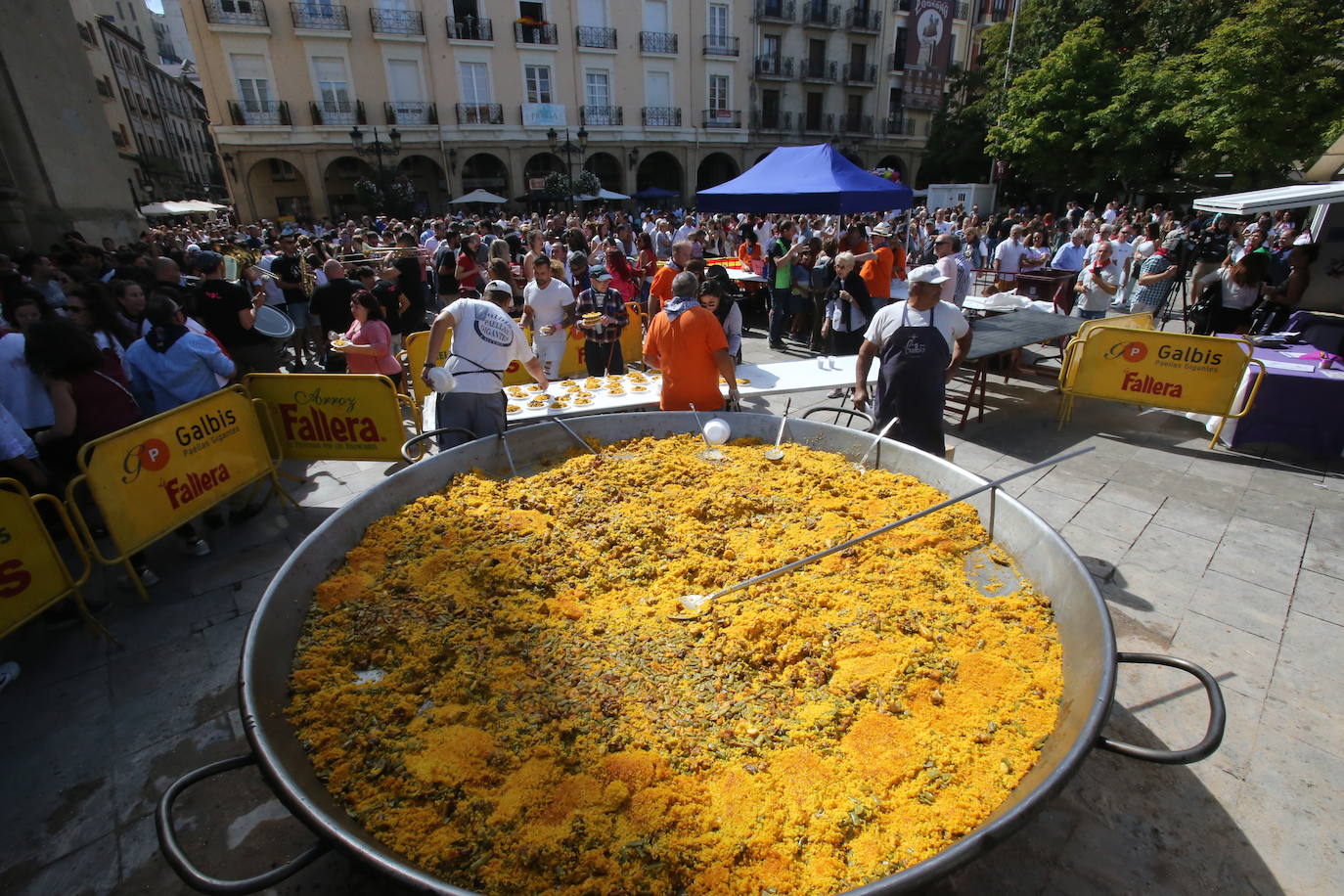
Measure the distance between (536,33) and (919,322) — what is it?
1312 inches

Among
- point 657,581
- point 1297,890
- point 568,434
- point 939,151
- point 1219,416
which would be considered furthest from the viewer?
point 939,151

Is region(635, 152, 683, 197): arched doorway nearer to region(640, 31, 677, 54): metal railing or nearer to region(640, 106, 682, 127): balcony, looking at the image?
region(640, 106, 682, 127): balcony

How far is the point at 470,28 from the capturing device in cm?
2895

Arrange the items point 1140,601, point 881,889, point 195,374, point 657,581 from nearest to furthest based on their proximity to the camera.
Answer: point 881,889, point 657,581, point 1140,601, point 195,374

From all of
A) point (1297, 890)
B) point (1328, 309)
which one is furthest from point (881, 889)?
point (1328, 309)

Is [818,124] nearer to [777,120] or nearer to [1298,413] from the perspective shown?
[777,120]

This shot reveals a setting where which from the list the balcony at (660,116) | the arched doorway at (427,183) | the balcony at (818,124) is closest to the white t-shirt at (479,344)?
the arched doorway at (427,183)

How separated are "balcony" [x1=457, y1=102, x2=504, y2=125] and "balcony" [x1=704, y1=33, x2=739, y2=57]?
1162 centimetres

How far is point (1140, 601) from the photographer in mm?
Answer: 3932

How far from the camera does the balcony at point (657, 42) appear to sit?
3200cm

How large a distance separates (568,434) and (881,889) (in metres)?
3.26

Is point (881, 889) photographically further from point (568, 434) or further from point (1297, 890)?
point (568, 434)

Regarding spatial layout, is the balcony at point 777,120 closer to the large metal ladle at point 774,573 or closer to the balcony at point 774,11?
the balcony at point 774,11

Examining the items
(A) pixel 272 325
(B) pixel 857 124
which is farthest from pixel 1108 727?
(B) pixel 857 124
